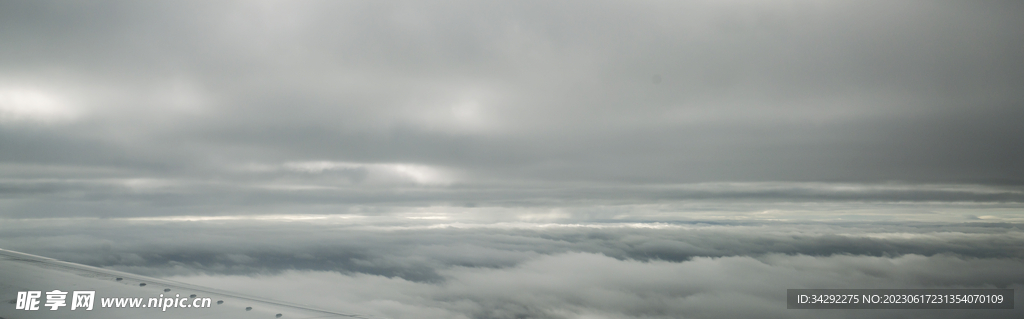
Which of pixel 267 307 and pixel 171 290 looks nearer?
pixel 267 307

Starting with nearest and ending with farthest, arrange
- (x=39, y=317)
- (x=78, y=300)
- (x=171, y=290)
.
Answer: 1. (x=39, y=317)
2. (x=78, y=300)
3. (x=171, y=290)

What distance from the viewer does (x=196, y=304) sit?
11.4 meters

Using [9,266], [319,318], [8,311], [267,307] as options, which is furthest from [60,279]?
[319,318]

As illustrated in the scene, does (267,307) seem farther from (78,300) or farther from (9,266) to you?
(9,266)

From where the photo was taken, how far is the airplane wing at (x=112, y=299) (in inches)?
394

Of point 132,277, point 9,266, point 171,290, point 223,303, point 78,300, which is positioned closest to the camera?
point 78,300

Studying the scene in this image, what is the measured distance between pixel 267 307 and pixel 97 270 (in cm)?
1005

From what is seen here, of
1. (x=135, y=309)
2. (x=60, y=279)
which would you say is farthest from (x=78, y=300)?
(x=60, y=279)

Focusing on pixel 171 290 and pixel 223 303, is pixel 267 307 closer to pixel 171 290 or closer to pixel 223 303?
pixel 223 303

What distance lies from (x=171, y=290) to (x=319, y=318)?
21.4 ft

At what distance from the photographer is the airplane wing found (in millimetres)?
10000

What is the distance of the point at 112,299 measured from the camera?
11.4 meters

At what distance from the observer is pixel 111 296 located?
11.7 meters

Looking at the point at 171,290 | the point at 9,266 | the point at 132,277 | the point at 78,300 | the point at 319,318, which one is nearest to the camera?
the point at 319,318
